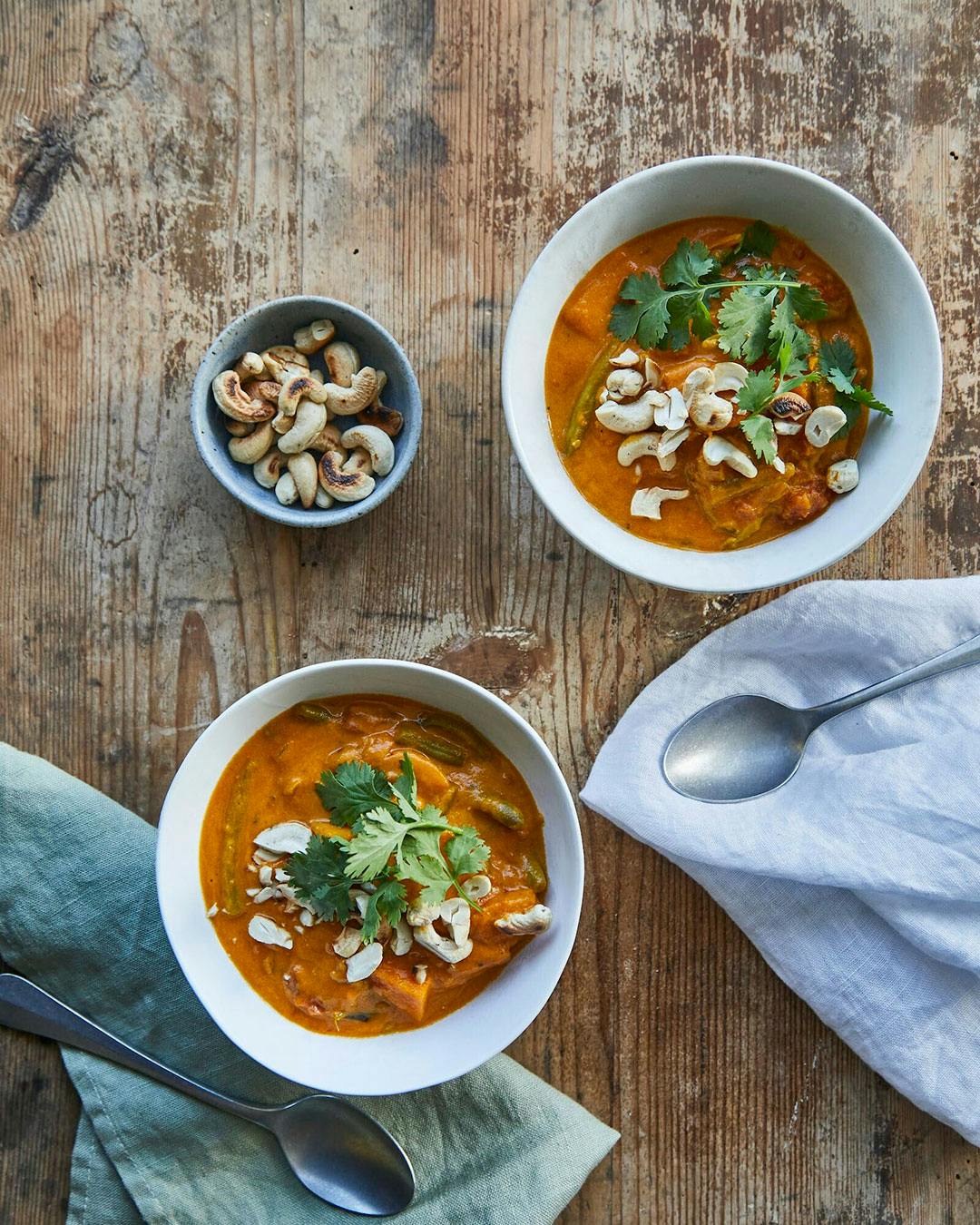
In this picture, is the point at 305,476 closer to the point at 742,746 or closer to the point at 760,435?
the point at 760,435

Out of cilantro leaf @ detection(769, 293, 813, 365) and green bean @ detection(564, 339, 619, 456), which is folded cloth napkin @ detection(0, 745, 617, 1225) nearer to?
green bean @ detection(564, 339, 619, 456)

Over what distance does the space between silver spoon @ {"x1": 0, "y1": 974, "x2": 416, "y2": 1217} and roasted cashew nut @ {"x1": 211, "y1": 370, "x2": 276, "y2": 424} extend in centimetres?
148

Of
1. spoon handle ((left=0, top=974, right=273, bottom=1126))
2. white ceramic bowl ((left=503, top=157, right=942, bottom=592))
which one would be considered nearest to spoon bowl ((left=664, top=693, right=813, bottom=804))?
white ceramic bowl ((left=503, top=157, right=942, bottom=592))

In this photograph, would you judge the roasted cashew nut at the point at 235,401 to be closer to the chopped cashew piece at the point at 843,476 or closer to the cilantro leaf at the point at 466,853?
the cilantro leaf at the point at 466,853

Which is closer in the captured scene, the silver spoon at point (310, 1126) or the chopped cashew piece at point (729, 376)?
the chopped cashew piece at point (729, 376)

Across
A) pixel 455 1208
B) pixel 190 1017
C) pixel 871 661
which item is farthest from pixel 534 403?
pixel 455 1208

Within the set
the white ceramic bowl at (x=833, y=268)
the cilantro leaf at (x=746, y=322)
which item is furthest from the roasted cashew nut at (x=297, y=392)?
the cilantro leaf at (x=746, y=322)

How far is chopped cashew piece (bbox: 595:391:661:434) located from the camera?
2371 mm

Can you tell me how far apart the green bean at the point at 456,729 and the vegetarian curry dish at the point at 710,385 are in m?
0.61

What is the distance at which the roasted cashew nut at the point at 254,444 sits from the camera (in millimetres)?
2484

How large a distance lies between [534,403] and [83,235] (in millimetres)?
1251

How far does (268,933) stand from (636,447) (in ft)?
4.57

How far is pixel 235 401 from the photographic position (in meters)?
2.44

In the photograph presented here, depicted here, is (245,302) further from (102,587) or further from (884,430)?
(884,430)
